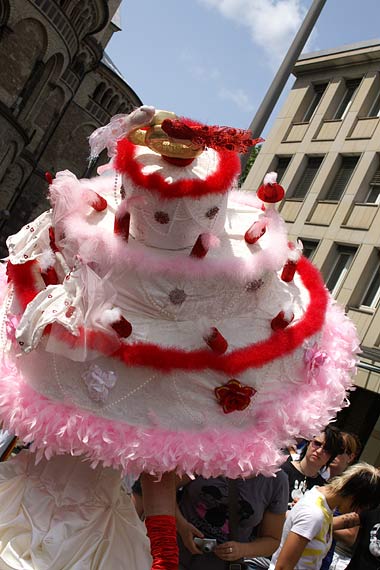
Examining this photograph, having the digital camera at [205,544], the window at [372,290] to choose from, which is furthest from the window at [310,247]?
the digital camera at [205,544]

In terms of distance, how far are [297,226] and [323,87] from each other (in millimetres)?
5550

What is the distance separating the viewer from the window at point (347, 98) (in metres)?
23.4

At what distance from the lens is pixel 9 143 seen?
26.4 meters

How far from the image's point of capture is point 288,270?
3.58 metres

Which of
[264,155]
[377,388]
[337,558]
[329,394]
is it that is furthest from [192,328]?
[264,155]

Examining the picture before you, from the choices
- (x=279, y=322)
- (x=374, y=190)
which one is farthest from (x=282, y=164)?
(x=279, y=322)

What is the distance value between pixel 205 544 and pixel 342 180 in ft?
64.5

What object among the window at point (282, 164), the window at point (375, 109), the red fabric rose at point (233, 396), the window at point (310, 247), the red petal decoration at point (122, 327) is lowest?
the red fabric rose at point (233, 396)

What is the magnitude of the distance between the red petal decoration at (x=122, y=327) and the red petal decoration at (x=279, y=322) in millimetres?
700

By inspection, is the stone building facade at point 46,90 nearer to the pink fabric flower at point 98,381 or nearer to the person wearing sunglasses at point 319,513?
the person wearing sunglasses at point 319,513

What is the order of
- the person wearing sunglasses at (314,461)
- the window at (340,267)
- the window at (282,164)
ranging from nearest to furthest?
1. the person wearing sunglasses at (314,461)
2. the window at (340,267)
3. the window at (282,164)

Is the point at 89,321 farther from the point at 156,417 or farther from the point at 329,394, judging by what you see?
the point at 329,394

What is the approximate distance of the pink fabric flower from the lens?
9.57ft

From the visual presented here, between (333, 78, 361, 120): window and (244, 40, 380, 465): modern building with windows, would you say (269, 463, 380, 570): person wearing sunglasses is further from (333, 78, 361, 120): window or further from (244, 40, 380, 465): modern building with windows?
(333, 78, 361, 120): window
